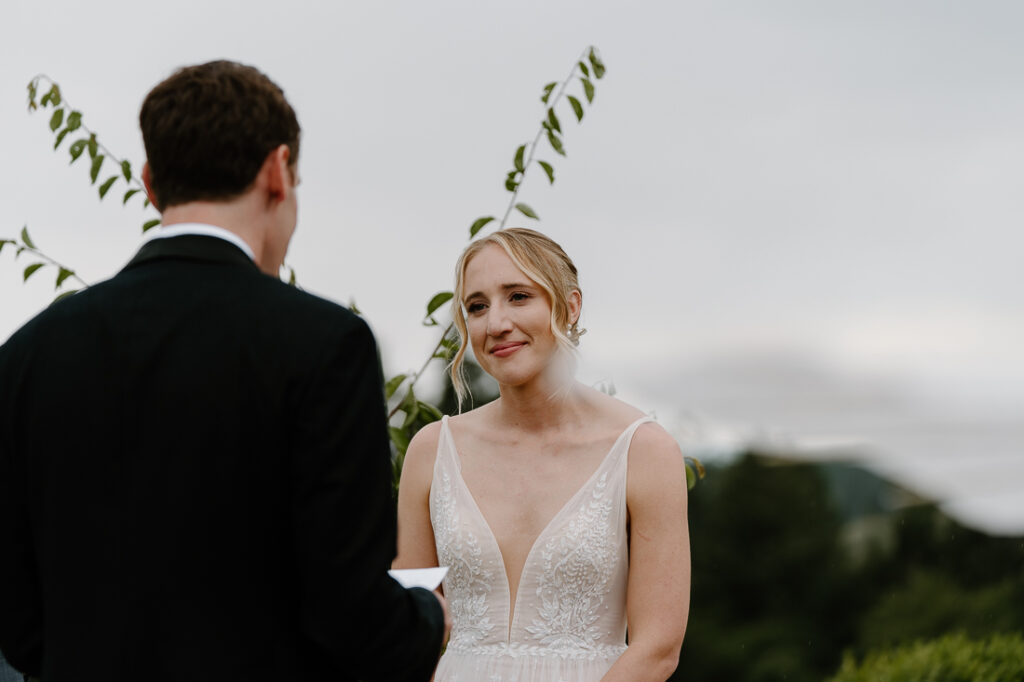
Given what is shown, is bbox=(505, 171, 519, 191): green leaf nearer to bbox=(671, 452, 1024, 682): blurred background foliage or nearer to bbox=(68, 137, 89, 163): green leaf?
bbox=(68, 137, 89, 163): green leaf

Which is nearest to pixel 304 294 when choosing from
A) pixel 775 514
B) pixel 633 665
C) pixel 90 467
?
pixel 90 467

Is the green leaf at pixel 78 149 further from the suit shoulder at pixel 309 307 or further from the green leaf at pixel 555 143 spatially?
the suit shoulder at pixel 309 307

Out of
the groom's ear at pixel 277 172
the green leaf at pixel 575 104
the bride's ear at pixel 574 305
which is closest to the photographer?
the groom's ear at pixel 277 172

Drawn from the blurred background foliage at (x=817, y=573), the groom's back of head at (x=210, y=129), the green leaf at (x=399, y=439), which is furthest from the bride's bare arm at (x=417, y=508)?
the blurred background foliage at (x=817, y=573)

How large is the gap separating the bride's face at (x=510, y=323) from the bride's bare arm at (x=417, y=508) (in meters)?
0.42

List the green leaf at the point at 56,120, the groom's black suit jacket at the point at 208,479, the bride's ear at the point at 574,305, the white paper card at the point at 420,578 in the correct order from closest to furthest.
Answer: the groom's black suit jacket at the point at 208,479 → the white paper card at the point at 420,578 → the bride's ear at the point at 574,305 → the green leaf at the point at 56,120

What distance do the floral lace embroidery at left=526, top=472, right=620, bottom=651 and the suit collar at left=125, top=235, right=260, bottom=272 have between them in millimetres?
1680

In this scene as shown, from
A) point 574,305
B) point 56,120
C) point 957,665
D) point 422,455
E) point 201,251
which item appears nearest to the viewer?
point 201,251

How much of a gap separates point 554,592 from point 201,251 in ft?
6.00

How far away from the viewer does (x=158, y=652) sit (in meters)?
2.03

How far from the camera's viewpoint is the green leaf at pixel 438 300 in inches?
162

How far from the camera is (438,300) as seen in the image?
411cm

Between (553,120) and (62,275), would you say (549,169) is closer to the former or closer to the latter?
(553,120)

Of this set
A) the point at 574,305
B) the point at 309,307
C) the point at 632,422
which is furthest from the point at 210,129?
the point at 632,422
